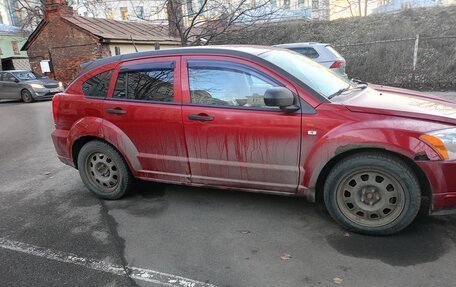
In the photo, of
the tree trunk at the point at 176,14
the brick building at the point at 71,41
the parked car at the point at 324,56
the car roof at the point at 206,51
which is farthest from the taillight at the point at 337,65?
the brick building at the point at 71,41

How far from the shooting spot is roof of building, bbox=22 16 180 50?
20.5 metres

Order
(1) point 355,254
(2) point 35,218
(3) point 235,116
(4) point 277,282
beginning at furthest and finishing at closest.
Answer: (2) point 35,218
(3) point 235,116
(1) point 355,254
(4) point 277,282

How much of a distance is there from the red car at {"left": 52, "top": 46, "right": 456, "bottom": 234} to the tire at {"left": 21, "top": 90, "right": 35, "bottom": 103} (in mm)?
15514

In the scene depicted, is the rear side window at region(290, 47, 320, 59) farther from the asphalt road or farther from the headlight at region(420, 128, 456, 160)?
the headlight at region(420, 128, 456, 160)

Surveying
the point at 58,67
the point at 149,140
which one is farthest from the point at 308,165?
the point at 58,67

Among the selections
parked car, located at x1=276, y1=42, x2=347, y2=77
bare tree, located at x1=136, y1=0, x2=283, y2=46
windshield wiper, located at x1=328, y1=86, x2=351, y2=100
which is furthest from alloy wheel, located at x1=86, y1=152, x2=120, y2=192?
bare tree, located at x1=136, y1=0, x2=283, y2=46

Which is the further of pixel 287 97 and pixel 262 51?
pixel 262 51

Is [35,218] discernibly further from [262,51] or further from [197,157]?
[262,51]

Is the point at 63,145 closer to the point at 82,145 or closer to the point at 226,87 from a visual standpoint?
the point at 82,145

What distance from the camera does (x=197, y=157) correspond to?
4.01 metres

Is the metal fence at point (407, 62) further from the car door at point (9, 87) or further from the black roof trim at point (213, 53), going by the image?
the car door at point (9, 87)

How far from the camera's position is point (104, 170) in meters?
Result: 4.67

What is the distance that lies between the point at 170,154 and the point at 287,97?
4.86ft

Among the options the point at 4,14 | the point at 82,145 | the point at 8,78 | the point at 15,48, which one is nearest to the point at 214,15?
the point at 82,145
